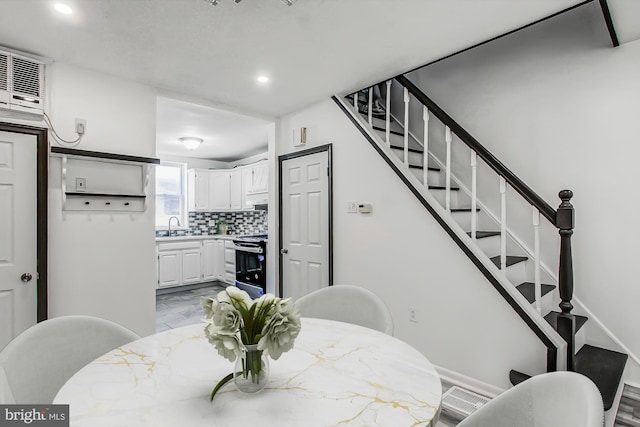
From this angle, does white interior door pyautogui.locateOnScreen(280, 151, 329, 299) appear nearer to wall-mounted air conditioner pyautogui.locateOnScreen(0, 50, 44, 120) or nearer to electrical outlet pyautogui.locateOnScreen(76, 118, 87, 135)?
electrical outlet pyautogui.locateOnScreen(76, 118, 87, 135)

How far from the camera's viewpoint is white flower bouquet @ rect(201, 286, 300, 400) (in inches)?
35.9

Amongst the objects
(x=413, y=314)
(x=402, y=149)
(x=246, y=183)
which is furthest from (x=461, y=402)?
(x=246, y=183)

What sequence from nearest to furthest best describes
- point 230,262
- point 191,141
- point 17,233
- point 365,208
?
point 17,233 < point 365,208 < point 191,141 < point 230,262

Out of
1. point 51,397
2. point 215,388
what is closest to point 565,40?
point 215,388

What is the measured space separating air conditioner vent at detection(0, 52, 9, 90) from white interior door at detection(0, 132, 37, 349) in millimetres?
344

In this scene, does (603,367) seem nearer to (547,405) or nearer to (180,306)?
(547,405)

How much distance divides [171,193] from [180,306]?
244 cm

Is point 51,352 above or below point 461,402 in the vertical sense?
above

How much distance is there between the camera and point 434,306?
8.89 ft

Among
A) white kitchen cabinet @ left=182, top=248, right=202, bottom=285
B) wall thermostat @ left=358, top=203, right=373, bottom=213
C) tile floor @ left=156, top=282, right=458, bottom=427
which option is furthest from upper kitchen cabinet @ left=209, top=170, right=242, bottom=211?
wall thermostat @ left=358, top=203, right=373, bottom=213

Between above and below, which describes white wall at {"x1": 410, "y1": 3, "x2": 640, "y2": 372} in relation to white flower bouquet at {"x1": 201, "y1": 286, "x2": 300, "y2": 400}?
above

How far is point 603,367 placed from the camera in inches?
83.7

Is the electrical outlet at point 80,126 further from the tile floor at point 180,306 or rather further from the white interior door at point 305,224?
the tile floor at point 180,306

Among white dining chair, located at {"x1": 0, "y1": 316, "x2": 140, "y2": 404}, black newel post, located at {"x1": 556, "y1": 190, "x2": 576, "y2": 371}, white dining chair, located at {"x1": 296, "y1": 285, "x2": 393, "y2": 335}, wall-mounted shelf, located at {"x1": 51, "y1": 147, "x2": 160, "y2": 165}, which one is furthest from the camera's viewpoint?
wall-mounted shelf, located at {"x1": 51, "y1": 147, "x2": 160, "y2": 165}
